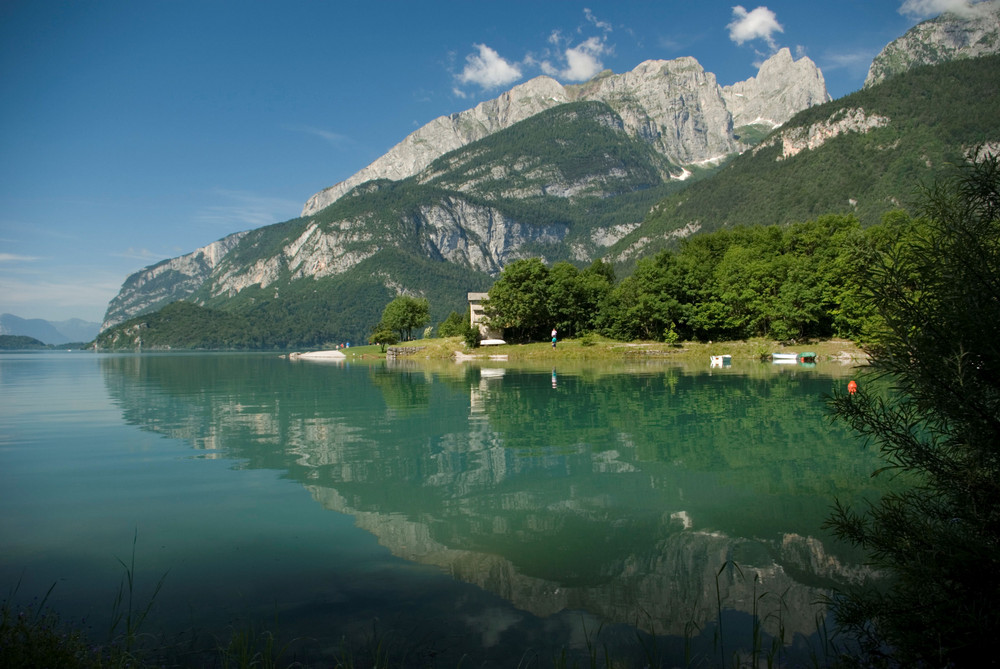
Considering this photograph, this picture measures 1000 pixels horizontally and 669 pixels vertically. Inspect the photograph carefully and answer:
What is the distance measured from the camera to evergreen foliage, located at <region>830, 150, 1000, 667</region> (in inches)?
158

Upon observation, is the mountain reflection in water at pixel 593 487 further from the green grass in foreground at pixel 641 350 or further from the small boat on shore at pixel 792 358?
the green grass in foreground at pixel 641 350

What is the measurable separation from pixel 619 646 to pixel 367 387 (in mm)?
33733

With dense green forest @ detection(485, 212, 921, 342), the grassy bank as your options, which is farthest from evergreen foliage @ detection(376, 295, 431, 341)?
dense green forest @ detection(485, 212, 921, 342)

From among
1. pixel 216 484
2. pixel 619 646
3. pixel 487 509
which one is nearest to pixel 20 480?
pixel 216 484

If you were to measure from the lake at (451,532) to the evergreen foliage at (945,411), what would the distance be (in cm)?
137

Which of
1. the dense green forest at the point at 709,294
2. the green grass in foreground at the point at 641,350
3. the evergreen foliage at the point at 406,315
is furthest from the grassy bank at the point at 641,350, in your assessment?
the evergreen foliage at the point at 406,315

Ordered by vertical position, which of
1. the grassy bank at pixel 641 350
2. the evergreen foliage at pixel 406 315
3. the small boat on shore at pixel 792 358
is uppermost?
the evergreen foliage at pixel 406 315

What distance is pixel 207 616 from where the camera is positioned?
21.4 feet

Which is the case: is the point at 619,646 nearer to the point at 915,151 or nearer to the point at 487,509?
the point at 487,509

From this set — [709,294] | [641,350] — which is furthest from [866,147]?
[641,350]

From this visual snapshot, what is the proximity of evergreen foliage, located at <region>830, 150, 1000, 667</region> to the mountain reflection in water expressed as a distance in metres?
0.74

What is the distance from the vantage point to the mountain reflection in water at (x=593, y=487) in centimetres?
713

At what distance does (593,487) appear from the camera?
466 inches

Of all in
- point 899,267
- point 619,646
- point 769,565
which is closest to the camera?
point 899,267
